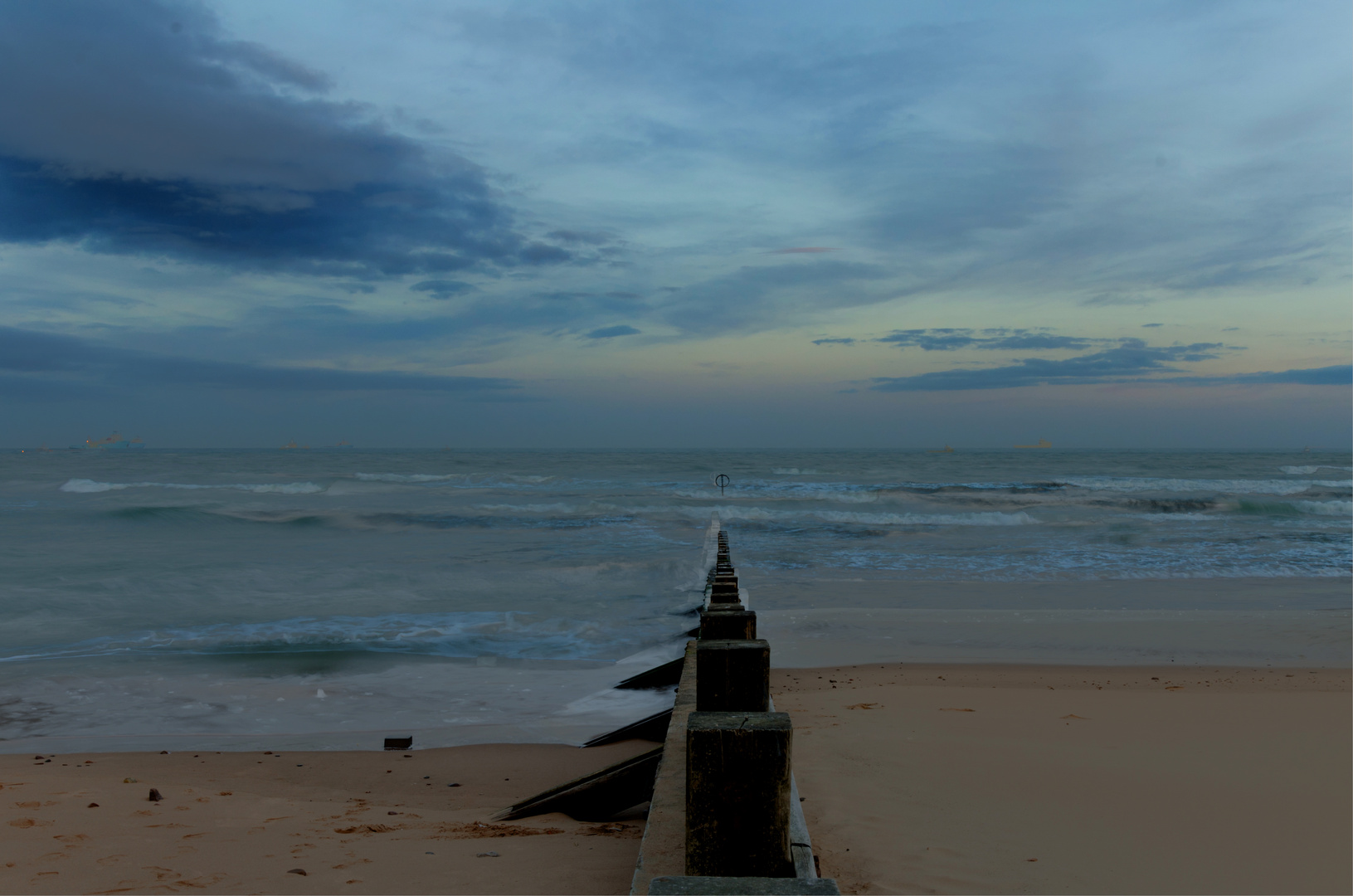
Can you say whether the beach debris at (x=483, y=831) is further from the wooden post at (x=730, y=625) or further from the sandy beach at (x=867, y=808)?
the wooden post at (x=730, y=625)

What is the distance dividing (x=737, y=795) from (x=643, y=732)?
396cm

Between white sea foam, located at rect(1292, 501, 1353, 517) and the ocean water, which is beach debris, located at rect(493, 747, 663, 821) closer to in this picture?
the ocean water

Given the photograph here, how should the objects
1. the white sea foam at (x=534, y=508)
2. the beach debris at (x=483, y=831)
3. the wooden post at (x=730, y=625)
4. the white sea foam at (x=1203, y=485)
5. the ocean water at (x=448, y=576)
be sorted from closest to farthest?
1. the wooden post at (x=730, y=625)
2. the beach debris at (x=483, y=831)
3. the ocean water at (x=448, y=576)
4. the white sea foam at (x=534, y=508)
5. the white sea foam at (x=1203, y=485)

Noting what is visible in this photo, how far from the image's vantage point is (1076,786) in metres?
4.24

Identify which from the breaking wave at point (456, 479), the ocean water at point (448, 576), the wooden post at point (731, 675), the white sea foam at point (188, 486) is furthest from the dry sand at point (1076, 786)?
the breaking wave at point (456, 479)

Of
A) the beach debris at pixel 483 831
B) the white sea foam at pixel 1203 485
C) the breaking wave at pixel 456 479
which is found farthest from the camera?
the breaking wave at pixel 456 479

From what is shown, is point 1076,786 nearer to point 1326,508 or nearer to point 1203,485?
point 1326,508

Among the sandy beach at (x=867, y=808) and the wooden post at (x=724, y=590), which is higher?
the wooden post at (x=724, y=590)

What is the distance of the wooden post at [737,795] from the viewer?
5.60 ft

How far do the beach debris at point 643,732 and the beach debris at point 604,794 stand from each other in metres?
1.16

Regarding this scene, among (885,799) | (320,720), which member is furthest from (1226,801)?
(320,720)

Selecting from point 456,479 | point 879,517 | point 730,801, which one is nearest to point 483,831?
point 730,801

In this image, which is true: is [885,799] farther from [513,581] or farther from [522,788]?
[513,581]

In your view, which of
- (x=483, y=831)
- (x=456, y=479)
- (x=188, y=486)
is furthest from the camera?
(x=456, y=479)
